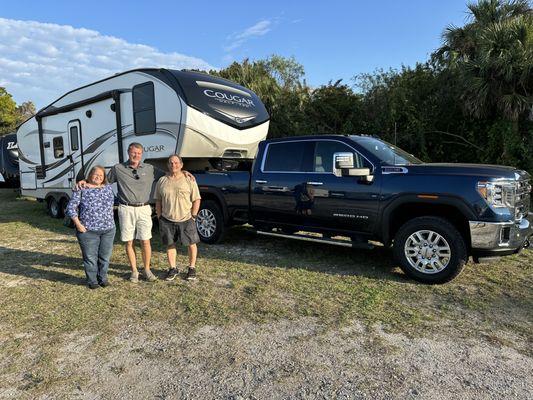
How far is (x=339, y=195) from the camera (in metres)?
6.07

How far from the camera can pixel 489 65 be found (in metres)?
11.8

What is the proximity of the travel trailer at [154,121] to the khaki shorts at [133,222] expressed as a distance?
105 inches

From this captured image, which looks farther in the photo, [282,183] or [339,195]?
[282,183]

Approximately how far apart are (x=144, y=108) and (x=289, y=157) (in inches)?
140

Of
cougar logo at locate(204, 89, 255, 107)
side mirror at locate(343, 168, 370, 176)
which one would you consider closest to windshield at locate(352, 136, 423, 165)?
side mirror at locate(343, 168, 370, 176)

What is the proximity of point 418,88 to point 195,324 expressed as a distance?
13397 mm

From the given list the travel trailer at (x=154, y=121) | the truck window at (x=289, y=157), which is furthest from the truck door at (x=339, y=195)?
the travel trailer at (x=154, y=121)

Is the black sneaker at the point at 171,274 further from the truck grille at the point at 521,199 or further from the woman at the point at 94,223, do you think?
the truck grille at the point at 521,199

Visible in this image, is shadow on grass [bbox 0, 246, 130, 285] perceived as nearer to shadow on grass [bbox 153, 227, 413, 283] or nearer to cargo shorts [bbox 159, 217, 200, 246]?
cargo shorts [bbox 159, 217, 200, 246]

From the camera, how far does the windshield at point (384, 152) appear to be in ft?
19.7

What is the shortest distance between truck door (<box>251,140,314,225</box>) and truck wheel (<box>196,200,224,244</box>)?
2.59 ft

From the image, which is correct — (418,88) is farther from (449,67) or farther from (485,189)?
(485,189)

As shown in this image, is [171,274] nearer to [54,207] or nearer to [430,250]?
[430,250]

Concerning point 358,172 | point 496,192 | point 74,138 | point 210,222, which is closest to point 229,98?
point 210,222
